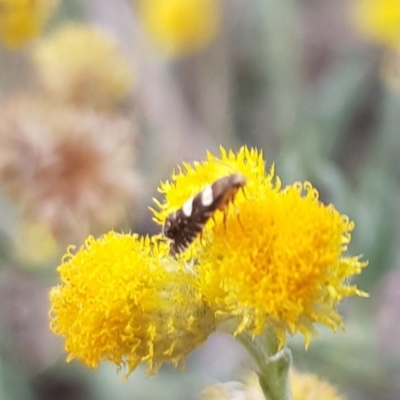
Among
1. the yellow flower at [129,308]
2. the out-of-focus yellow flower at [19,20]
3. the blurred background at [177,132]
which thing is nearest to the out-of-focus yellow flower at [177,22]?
the blurred background at [177,132]

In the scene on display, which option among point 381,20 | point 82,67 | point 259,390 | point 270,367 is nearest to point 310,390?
point 259,390

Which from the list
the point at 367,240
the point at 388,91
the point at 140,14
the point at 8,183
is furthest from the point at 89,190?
→ the point at 140,14

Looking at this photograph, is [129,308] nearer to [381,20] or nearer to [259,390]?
[259,390]

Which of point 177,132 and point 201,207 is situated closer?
point 201,207

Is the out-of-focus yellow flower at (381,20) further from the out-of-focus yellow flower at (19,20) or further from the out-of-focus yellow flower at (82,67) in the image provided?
the out-of-focus yellow flower at (19,20)

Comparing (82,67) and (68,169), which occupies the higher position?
(82,67)

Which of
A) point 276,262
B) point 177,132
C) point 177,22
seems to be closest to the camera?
point 276,262

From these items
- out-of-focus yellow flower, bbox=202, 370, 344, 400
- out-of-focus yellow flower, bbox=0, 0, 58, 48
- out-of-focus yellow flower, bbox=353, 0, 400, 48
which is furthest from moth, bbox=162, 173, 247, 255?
out-of-focus yellow flower, bbox=353, 0, 400, 48

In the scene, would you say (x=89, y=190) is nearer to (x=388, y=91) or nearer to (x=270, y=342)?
(x=270, y=342)
